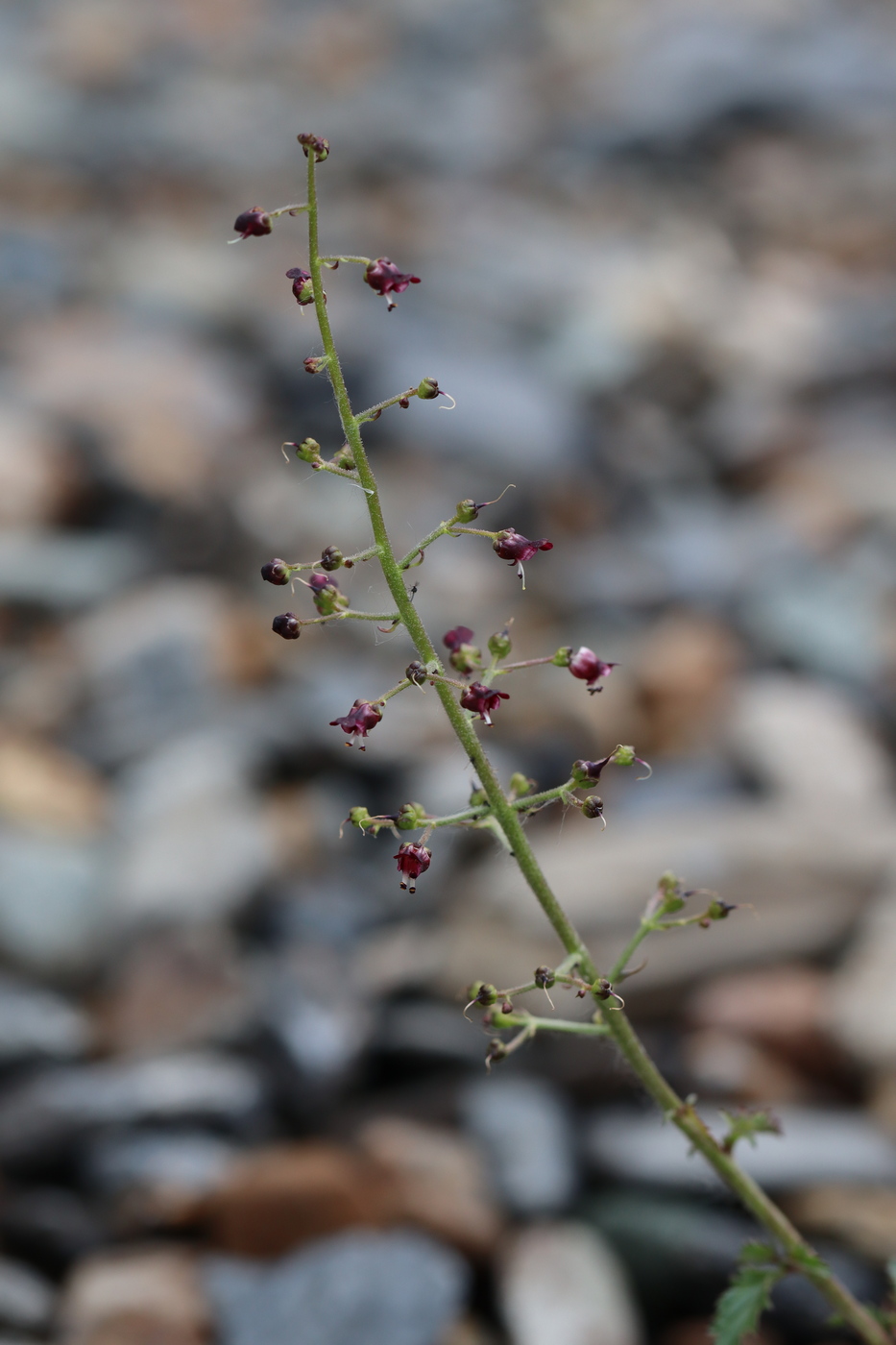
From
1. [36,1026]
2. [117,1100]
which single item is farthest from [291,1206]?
[36,1026]

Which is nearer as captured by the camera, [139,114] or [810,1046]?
[810,1046]

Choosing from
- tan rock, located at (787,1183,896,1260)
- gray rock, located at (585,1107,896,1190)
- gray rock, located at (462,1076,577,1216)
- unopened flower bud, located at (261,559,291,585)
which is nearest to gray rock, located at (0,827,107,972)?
gray rock, located at (462,1076,577,1216)

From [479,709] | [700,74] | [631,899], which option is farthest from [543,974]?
[700,74]

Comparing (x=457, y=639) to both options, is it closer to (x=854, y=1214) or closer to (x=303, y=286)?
(x=303, y=286)

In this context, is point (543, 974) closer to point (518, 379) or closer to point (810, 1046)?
point (810, 1046)

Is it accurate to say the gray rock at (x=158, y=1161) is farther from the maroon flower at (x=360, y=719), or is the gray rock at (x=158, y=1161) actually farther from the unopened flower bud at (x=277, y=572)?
the unopened flower bud at (x=277, y=572)

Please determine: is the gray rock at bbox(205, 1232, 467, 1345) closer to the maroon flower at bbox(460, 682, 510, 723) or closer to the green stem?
the green stem

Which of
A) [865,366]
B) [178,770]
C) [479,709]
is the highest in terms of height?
[865,366]

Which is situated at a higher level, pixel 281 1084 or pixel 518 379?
pixel 518 379
